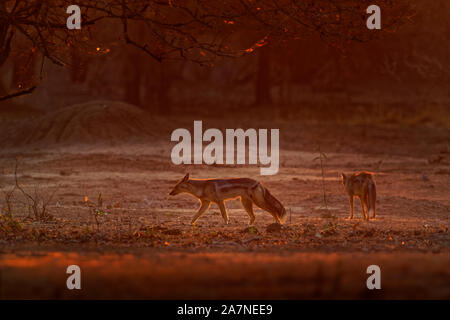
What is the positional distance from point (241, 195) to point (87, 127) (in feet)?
51.9

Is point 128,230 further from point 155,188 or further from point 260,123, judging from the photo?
point 260,123

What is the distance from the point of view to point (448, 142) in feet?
81.6

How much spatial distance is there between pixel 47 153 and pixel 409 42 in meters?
16.0

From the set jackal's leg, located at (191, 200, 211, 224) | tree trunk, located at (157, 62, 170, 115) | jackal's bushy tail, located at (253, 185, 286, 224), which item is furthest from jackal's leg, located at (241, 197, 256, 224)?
tree trunk, located at (157, 62, 170, 115)

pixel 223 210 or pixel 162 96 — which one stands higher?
pixel 162 96

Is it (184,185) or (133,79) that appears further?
(133,79)

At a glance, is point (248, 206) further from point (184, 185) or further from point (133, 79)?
point (133, 79)

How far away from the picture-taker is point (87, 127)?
25.3 metres

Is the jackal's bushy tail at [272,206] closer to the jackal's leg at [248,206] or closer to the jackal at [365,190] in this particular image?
the jackal's leg at [248,206]

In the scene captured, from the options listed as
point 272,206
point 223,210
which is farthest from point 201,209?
point 272,206

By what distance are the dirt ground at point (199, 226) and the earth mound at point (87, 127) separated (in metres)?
1.79

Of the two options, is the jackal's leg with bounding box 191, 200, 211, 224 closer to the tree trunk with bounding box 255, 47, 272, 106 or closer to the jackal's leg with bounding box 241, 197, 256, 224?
the jackal's leg with bounding box 241, 197, 256, 224

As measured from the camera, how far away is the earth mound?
976 inches

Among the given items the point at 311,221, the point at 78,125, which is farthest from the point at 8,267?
the point at 78,125
